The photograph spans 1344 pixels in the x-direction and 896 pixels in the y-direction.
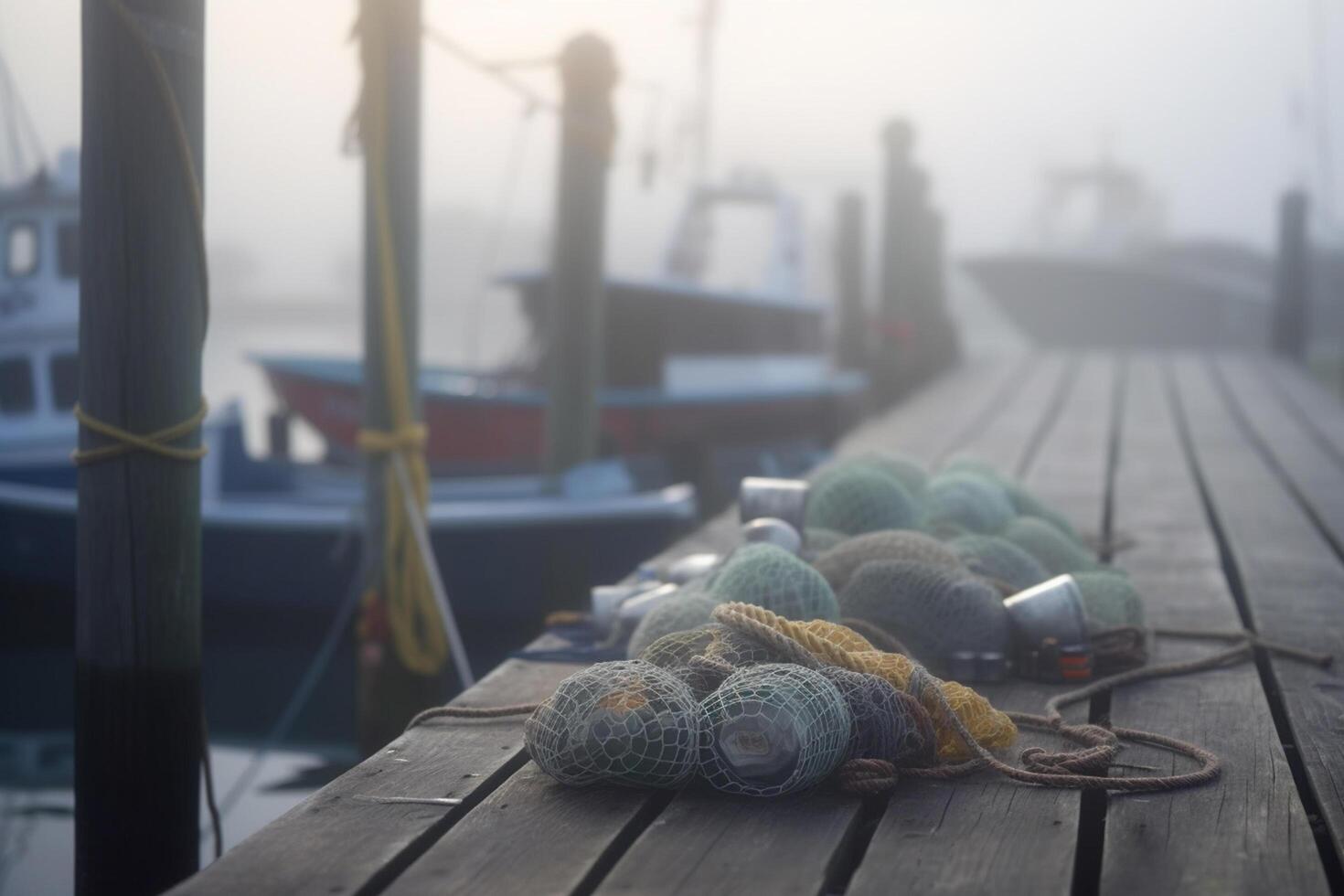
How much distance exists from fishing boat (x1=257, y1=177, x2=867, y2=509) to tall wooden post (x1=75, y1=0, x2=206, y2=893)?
8508 mm

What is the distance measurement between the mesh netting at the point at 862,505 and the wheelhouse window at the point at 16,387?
27.4ft

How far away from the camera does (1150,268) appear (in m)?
29.0

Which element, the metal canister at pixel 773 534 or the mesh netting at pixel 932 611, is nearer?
the mesh netting at pixel 932 611

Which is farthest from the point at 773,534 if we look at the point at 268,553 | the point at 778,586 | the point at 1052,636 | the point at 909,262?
the point at 909,262

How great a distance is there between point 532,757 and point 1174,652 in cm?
175

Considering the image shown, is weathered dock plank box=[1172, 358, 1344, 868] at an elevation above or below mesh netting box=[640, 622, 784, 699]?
below

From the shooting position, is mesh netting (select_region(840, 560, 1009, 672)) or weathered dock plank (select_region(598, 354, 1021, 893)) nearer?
weathered dock plank (select_region(598, 354, 1021, 893))

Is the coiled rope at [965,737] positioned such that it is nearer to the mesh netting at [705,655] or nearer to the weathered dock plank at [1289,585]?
the mesh netting at [705,655]

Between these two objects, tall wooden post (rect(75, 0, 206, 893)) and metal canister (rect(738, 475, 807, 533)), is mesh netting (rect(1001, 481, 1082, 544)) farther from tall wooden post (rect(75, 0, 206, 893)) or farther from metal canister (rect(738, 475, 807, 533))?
tall wooden post (rect(75, 0, 206, 893))

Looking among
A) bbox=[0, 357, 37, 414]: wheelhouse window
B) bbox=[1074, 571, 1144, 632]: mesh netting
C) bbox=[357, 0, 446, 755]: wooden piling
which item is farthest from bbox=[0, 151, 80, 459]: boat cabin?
bbox=[1074, 571, 1144, 632]: mesh netting

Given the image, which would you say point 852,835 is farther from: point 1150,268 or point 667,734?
point 1150,268

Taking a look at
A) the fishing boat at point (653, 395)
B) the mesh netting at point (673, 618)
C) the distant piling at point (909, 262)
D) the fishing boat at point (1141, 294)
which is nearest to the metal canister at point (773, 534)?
the mesh netting at point (673, 618)

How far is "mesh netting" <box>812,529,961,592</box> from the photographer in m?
3.39

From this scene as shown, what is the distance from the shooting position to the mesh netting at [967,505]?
423cm
